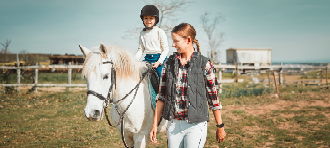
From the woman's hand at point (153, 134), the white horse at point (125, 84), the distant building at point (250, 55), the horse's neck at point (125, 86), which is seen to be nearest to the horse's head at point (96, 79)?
the white horse at point (125, 84)

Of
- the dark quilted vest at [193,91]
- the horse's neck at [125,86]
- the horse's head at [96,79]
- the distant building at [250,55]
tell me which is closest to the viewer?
the dark quilted vest at [193,91]

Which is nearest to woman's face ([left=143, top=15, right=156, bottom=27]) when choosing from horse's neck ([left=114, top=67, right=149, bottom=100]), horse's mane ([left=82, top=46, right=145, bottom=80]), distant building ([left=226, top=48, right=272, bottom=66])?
horse's mane ([left=82, top=46, right=145, bottom=80])

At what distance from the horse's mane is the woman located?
853 mm

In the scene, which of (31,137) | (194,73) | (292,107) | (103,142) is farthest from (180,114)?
(292,107)

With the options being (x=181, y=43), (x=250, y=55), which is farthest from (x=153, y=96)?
(x=250, y=55)

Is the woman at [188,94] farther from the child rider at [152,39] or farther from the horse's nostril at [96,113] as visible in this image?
the child rider at [152,39]

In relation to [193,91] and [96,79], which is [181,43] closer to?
[193,91]

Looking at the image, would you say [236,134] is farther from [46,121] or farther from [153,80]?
[46,121]

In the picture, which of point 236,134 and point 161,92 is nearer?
point 161,92

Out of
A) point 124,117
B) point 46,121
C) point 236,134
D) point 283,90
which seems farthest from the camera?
point 283,90

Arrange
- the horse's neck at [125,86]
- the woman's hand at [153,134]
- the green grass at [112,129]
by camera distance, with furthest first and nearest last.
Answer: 1. the green grass at [112,129]
2. the horse's neck at [125,86]
3. the woman's hand at [153,134]

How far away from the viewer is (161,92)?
1996 mm

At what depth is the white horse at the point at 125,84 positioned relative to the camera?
227cm

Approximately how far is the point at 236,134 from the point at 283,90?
A: 33.1 ft
